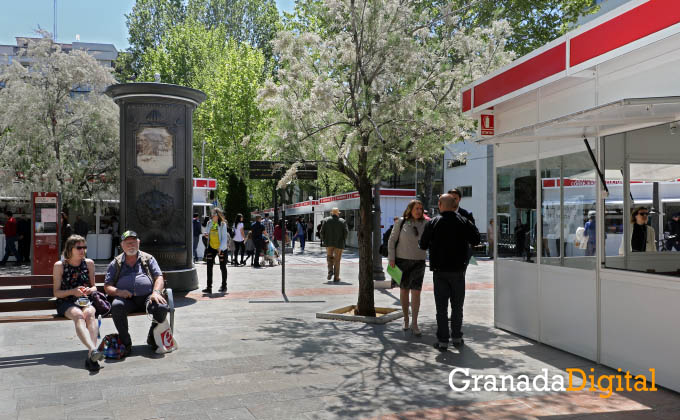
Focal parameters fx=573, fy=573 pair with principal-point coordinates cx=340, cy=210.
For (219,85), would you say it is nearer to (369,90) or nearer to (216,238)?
(216,238)

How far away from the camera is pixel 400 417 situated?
434 cm

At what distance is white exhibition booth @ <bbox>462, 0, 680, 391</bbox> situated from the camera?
5125 millimetres

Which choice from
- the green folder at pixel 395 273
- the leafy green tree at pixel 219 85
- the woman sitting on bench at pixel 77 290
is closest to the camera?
the woman sitting on bench at pixel 77 290

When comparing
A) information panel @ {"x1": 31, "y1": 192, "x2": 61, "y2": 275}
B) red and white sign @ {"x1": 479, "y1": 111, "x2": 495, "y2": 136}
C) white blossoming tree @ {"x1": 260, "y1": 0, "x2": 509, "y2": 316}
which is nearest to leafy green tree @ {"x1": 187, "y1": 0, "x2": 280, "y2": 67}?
information panel @ {"x1": 31, "y1": 192, "x2": 61, "y2": 275}

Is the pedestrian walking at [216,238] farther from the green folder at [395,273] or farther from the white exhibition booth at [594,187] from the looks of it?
the white exhibition booth at [594,187]

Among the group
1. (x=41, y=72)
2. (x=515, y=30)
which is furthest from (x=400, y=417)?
(x=41, y=72)

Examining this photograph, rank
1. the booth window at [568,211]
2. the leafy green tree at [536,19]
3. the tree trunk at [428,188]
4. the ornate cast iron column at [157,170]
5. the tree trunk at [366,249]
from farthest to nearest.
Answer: the tree trunk at [428,188] → the leafy green tree at [536,19] → the ornate cast iron column at [157,170] → the tree trunk at [366,249] → the booth window at [568,211]

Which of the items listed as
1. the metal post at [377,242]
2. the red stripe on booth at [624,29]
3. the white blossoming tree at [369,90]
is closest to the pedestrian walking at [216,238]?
the white blossoming tree at [369,90]

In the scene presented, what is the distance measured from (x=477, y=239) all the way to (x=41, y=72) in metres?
17.2

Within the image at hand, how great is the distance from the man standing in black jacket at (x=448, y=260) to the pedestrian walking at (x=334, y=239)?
7.31 m

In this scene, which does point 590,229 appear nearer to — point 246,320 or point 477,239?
point 477,239

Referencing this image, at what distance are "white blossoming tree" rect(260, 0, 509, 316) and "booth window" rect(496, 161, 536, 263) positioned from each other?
1.03 m

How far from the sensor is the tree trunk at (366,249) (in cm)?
844

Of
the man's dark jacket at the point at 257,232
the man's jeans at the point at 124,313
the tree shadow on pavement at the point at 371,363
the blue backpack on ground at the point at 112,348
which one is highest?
the man's dark jacket at the point at 257,232
